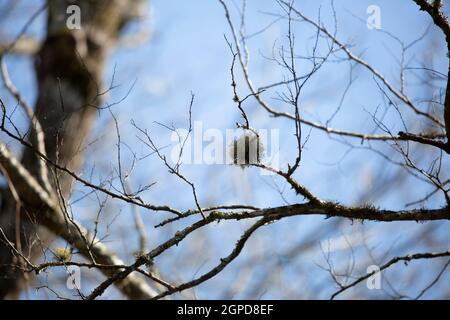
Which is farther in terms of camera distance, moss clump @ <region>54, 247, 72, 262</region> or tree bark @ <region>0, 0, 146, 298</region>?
tree bark @ <region>0, 0, 146, 298</region>

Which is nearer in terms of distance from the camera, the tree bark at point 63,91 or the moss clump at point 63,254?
the moss clump at point 63,254

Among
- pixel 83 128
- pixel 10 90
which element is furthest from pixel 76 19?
pixel 10 90

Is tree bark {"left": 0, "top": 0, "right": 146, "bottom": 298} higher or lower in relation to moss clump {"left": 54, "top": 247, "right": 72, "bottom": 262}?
higher

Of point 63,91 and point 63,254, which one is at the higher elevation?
point 63,91

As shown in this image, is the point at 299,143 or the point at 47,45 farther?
the point at 47,45

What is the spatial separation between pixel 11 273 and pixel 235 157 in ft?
6.94

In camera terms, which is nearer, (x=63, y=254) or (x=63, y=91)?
(x=63, y=254)

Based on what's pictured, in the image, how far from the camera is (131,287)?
3.89 metres

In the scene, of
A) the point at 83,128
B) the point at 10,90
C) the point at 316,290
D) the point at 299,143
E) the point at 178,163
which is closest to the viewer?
the point at 299,143

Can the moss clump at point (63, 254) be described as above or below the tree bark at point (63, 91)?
below
